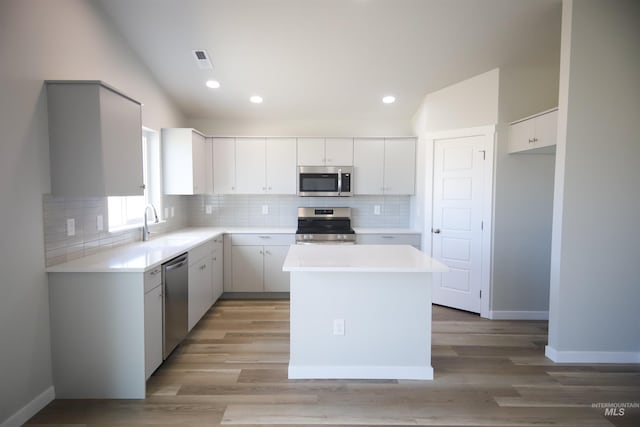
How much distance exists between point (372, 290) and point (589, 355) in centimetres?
197

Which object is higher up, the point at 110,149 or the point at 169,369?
the point at 110,149

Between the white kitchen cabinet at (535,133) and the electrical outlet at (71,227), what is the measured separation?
4008 millimetres

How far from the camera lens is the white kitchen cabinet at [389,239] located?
14.5ft

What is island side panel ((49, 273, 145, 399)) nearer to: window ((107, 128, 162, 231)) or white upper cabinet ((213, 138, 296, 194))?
window ((107, 128, 162, 231))

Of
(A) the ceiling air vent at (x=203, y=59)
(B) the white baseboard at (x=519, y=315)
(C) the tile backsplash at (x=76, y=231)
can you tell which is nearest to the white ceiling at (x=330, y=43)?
(A) the ceiling air vent at (x=203, y=59)

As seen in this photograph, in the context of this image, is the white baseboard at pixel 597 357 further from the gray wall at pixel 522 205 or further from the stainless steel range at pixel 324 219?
the stainless steel range at pixel 324 219

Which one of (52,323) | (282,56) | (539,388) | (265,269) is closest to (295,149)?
(282,56)

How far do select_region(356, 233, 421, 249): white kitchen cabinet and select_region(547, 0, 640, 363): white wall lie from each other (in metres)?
1.79

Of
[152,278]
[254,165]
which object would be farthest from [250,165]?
[152,278]

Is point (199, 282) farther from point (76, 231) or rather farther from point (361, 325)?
point (361, 325)

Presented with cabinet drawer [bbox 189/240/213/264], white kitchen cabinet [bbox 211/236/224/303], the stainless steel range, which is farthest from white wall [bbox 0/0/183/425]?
the stainless steel range

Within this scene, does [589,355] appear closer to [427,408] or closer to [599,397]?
[599,397]

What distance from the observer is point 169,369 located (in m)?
2.66

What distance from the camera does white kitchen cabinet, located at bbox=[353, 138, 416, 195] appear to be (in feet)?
15.2
